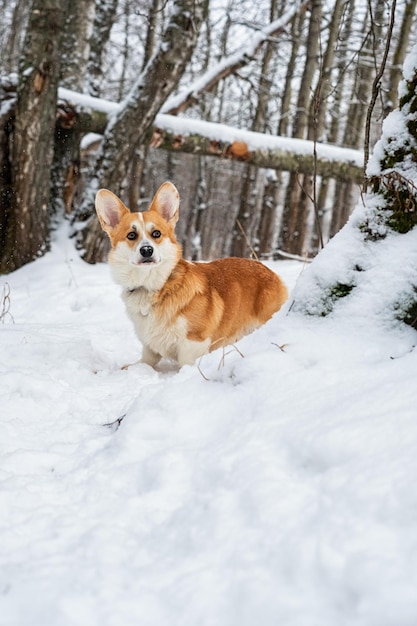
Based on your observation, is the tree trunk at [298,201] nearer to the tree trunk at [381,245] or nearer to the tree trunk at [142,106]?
the tree trunk at [142,106]

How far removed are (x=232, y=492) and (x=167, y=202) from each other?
287 centimetres

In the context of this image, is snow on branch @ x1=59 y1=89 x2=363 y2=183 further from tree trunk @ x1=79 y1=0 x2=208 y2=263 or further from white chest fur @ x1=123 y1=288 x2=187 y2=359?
white chest fur @ x1=123 y1=288 x2=187 y2=359

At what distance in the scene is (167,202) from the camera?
400 cm

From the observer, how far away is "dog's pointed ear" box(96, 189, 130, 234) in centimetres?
390

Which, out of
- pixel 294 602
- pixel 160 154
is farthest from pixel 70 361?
pixel 160 154

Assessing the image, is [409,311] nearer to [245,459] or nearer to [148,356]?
[245,459]

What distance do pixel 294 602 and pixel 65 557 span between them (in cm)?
68

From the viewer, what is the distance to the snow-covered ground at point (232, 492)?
1.21 metres

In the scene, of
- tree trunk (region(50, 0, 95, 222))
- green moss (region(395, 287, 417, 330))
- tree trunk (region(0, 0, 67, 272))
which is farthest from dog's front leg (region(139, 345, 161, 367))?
tree trunk (region(50, 0, 95, 222))

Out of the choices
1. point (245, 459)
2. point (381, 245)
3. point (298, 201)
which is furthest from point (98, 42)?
point (245, 459)

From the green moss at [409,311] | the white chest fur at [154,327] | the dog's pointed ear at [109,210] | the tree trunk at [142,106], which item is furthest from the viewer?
the tree trunk at [142,106]

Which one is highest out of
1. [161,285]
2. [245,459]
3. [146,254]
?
[146,254]

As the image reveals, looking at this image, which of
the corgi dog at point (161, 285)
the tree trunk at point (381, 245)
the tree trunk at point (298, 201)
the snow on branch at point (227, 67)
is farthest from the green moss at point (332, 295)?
the tree trunk at point (298, 201)

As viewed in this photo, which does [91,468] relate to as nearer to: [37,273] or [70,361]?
[70,361]
